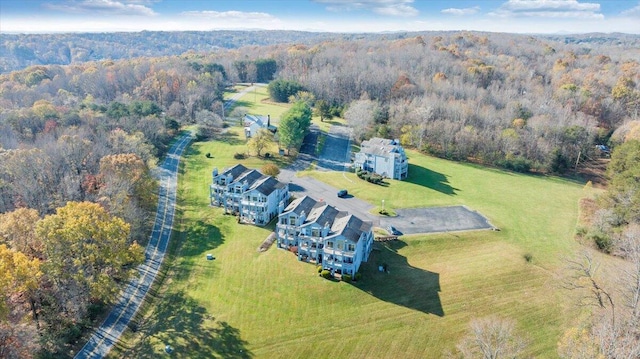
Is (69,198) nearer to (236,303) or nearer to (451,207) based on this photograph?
(236,303)

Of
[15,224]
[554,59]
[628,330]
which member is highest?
[554,59]

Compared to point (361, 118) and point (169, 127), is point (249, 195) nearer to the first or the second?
point (361, 118)

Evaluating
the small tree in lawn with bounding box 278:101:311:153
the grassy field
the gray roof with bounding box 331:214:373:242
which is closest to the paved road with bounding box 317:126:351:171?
the small tree in lawn with bounding box 278:101:311:153

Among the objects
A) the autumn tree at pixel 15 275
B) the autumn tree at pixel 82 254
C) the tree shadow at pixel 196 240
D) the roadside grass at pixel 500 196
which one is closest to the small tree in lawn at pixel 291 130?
the roadside grass at pixel 500 196

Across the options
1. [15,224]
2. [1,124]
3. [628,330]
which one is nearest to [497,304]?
[628,330]

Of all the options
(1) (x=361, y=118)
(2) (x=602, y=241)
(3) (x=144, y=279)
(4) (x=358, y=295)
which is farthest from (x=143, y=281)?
(1) (x=361, y=118)

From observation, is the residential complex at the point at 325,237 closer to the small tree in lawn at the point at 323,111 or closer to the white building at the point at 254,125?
the white building at the point at 254,125
